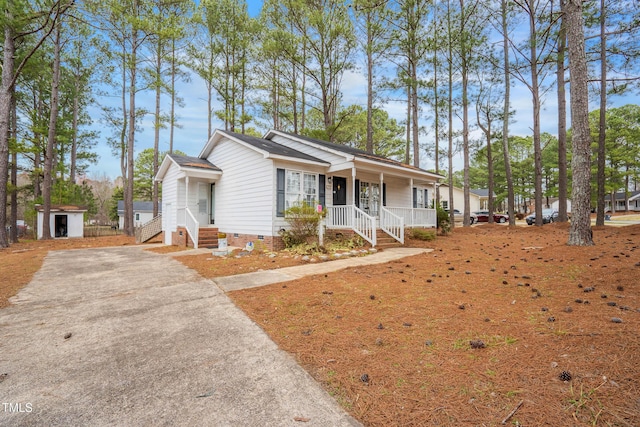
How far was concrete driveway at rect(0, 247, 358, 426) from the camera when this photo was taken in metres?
1.84

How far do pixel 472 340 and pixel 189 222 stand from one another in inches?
455

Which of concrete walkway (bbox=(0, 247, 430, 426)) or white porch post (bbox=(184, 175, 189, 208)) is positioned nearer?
concrete walkway (bbox=(0, 247, 430, 426))

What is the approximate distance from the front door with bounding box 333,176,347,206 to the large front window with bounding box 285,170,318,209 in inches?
48.6

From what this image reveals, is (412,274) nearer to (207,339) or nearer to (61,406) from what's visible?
(207,339)

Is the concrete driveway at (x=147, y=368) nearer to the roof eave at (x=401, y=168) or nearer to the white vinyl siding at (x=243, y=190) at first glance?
the white vinyl siding at (x=243, y=190)

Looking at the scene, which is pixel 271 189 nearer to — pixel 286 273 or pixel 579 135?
pixel 286 273

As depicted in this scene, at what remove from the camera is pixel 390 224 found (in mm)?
11000

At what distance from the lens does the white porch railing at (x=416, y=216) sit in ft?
39.4

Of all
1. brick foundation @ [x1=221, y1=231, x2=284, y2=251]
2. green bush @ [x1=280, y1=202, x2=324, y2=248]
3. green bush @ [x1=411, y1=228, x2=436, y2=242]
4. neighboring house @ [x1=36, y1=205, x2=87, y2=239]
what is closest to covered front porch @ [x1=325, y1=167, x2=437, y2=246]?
green bush @ [x1=411, y1=228, x2=436, y2=242]

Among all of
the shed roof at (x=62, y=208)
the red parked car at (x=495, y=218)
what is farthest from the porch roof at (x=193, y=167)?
the red parked car at (x=495, y=218)

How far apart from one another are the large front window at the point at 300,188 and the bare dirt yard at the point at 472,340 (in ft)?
17.7

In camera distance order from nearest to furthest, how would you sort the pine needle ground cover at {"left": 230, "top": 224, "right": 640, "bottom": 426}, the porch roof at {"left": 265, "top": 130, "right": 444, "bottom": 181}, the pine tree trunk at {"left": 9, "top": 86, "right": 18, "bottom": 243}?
the pine needle ground cover at {"left": 230, "top": 224, "right": 640, "bottom": 426}
the porch roof at {"left": 265, "top": 130, "right": 444, "bottom": 181}
the pine tree trunk at {"left": 9, "top": 86, "right": 18, "bottom": 243}

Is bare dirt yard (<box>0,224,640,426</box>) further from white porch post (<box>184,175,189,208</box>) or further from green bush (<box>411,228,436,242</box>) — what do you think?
white porch post (<box>184,175,189,208</box>)

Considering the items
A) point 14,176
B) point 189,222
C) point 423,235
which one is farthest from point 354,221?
point 14,176
